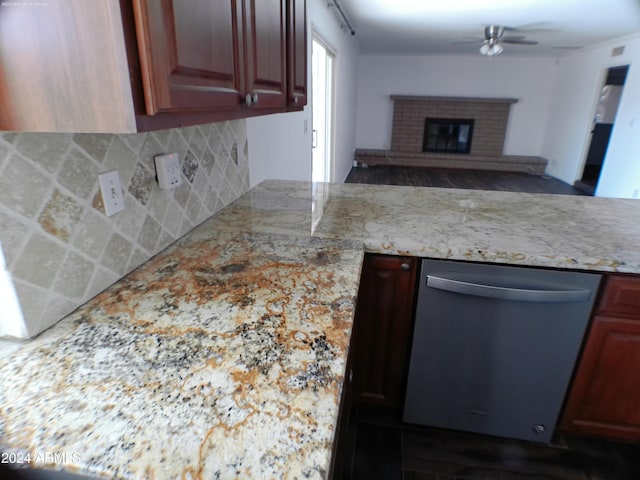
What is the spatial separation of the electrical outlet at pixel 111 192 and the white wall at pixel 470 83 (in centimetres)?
769

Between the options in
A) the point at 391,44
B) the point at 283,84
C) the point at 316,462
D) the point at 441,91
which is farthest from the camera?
the point at 441,91

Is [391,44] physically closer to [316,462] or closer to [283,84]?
[283,84]

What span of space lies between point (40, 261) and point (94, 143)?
0.30 meters

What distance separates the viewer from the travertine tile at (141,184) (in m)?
1.04

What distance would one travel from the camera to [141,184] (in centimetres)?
107

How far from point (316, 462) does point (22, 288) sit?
2.16 feet

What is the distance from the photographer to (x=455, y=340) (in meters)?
1.37

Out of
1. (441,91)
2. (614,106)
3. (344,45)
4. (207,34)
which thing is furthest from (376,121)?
(207,34)

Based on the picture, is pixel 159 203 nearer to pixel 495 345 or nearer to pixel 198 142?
pixel 198 142

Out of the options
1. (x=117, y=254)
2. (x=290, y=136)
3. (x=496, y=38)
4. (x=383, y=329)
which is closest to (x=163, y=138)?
(x=117, y=254)

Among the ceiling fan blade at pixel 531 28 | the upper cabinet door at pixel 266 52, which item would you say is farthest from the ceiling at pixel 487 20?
the upper cabinet door at pixel 266 52

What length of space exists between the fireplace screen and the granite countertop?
6901 mm

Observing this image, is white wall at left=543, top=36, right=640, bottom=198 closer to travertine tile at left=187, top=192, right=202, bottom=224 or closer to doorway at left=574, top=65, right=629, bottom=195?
doorway at left=574, top=65, right=629, bottom=195

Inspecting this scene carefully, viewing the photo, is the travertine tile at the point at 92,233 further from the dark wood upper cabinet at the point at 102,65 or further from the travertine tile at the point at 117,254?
the dark wood upper cabinet at the point at 102,65
